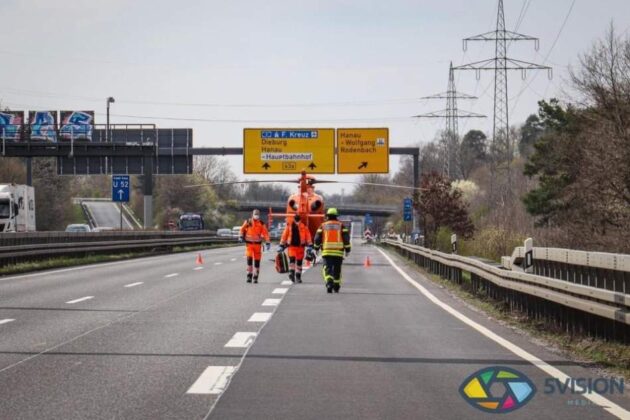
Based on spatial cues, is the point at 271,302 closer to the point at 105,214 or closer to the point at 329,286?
the point at 329,286

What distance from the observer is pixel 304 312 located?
585 inches

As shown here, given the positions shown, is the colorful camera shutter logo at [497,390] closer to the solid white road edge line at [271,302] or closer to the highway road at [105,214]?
the solid white road edge line at [271,302]

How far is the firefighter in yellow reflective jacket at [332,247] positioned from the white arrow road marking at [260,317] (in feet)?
16.1

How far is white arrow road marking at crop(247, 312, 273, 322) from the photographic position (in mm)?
13438

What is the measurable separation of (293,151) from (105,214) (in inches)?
3802

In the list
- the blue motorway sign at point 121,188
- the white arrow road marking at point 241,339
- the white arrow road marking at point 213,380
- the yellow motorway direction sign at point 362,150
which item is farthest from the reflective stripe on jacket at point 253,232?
the yellow motorway direction sign at point 362,150

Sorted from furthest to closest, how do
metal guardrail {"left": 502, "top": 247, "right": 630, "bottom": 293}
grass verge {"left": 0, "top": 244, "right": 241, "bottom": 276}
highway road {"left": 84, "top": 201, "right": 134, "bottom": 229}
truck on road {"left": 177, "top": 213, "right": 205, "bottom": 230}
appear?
highway road {"left": 84, "top": 201, "right": 134, "bottom": 229} → truck on road {"left": 177, "top": 213, "right": 205, "bottom": 230} → grass verge {"left": 0, "top": 244, "right": 241, "bottom": 276} → metal guardrail {"left": 502, "top": 247, "right": 630, "bottom": 293}

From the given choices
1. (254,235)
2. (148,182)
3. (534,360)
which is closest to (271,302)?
(254,235)

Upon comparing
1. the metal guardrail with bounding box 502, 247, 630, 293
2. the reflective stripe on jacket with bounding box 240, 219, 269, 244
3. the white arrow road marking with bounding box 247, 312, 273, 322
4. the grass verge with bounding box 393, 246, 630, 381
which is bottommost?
the grass verge with bounding box 393, 246, 630, 381

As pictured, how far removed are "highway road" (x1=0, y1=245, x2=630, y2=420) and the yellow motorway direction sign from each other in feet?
96.0

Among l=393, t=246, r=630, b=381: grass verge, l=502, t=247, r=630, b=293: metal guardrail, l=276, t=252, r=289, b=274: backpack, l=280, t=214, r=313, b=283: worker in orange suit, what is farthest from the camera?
l=276, t=252, r=289, b=274: backpack

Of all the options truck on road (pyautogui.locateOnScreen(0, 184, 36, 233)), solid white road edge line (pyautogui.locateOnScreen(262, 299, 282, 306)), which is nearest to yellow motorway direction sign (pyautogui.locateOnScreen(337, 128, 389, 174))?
truck on road (pyautogui.locateOnScreen(0, 184, 36, 233))

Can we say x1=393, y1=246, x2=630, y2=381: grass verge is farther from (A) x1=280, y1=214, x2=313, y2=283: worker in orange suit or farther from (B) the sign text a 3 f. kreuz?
(B) the sign text a 3 f. kreuz

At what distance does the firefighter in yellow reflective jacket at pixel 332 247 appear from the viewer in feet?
63.5
